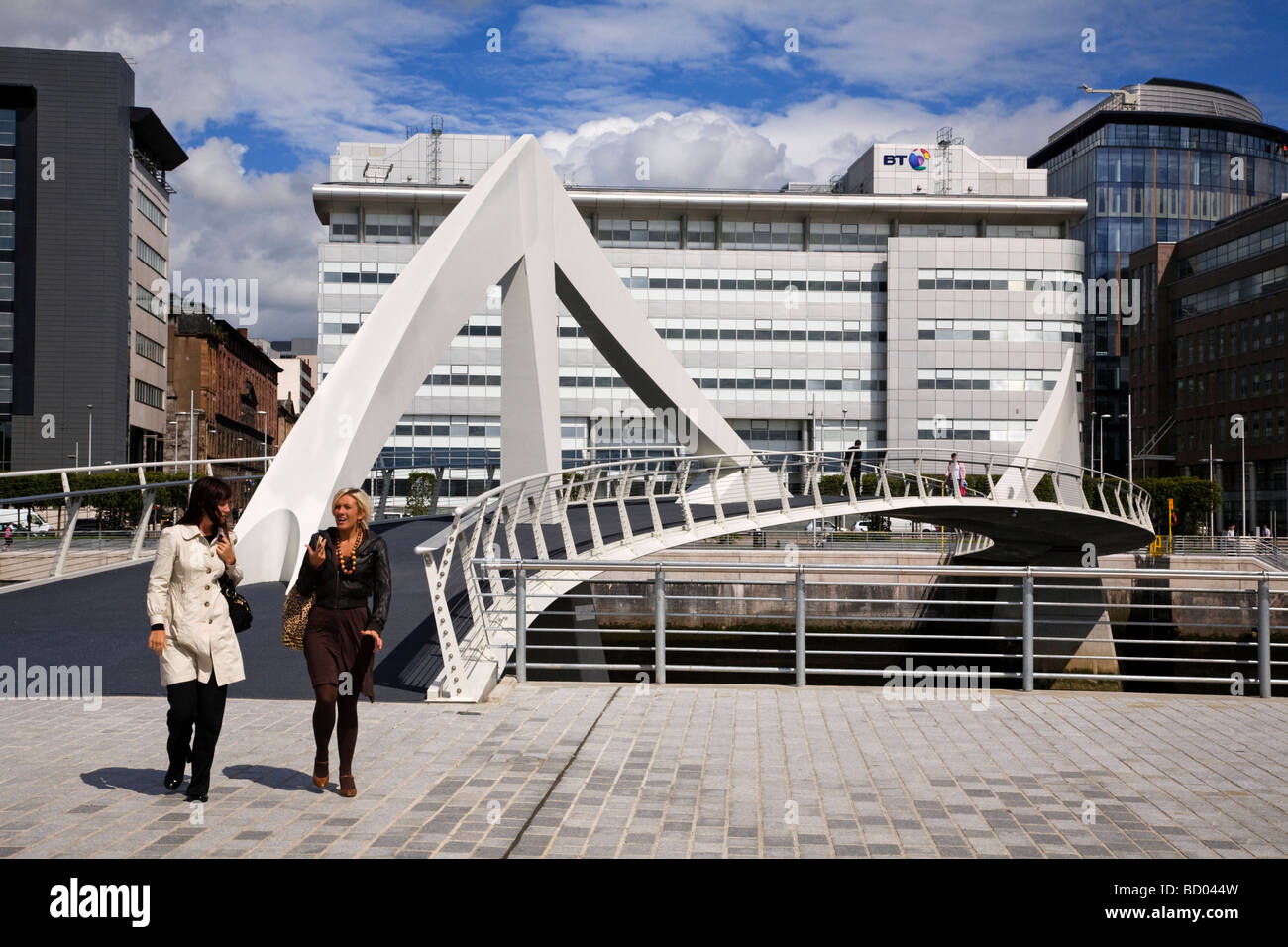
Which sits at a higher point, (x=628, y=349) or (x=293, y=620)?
(x=628, y=349)

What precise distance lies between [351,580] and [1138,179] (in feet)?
369

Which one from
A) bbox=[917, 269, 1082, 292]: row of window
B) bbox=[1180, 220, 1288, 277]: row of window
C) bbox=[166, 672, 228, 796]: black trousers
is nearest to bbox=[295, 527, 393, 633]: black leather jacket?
bbox=[166, 672, 228, 796]: black trousers

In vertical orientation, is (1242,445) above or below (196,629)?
above

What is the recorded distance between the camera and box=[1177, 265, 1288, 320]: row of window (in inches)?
2842

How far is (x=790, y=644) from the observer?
27312mm

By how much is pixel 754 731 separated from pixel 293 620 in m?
3.59

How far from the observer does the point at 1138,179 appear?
10456cm

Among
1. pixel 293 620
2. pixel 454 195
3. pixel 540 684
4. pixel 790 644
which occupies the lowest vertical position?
pixel 790 644

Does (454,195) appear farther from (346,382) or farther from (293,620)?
(293,620)

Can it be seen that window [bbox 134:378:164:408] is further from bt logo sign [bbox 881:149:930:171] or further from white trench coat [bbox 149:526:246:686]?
white trench coat [bbox 149:526:246:686]

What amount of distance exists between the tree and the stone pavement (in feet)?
96.6

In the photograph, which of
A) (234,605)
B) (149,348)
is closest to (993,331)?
(149,348)

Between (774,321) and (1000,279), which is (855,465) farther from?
(1000,279)
